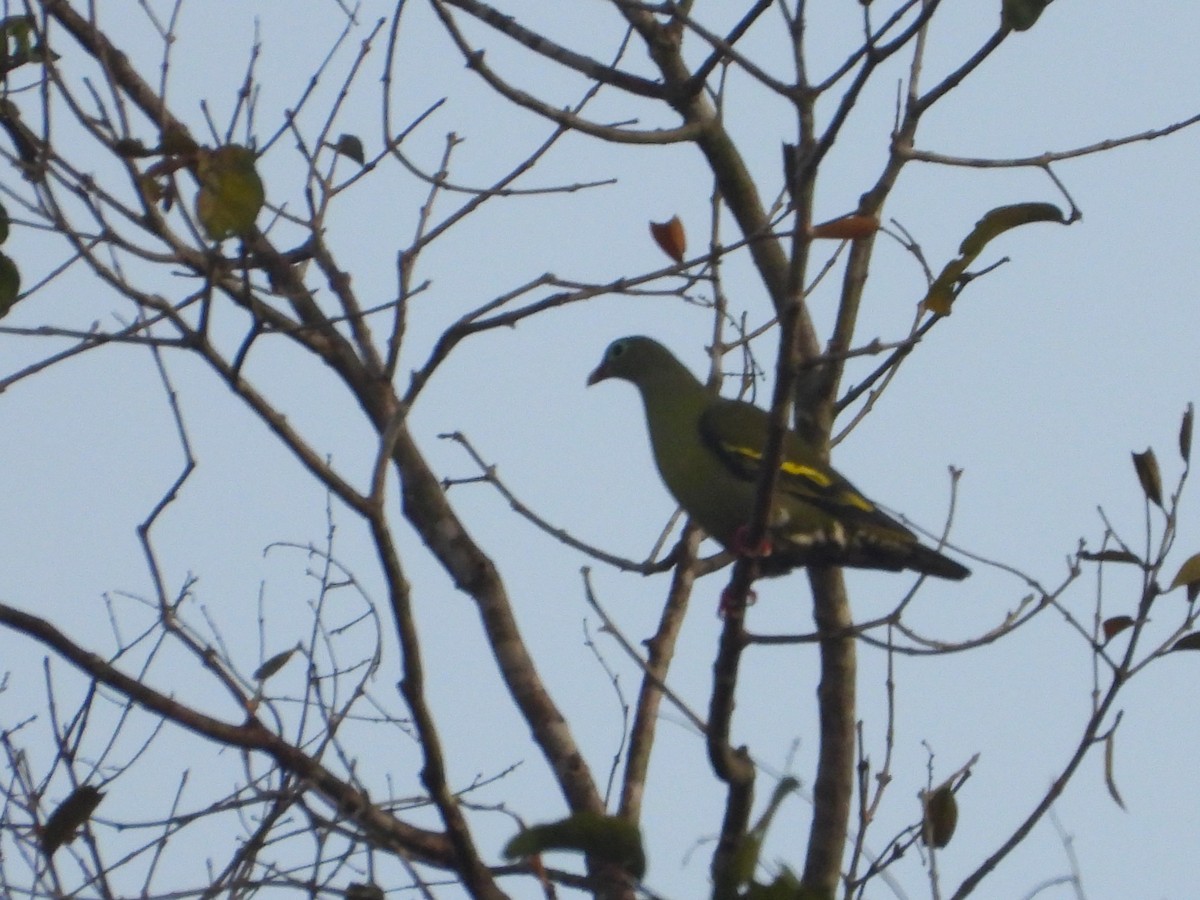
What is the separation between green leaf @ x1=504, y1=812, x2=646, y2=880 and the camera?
7.22 ft

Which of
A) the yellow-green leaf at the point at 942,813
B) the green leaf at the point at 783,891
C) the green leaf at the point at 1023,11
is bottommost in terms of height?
the green leaf at the point at 783,891

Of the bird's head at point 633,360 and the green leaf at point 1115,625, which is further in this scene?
the bird's head at point 633,360

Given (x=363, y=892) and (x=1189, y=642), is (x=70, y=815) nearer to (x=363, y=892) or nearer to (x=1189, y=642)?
(x=363, y=892)

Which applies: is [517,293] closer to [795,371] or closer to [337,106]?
[795,371]

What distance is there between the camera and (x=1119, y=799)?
3621 mm

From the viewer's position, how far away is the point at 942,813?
13.6 ft

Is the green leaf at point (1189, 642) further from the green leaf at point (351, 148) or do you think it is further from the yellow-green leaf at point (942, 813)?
the green leaf at point (351, 148)

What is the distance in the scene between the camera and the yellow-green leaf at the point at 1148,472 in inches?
149

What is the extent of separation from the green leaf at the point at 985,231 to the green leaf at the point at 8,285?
7.25ft

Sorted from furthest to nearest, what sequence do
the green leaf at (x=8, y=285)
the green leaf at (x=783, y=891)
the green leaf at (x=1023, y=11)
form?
the green leaf at (x=1023, y=11)
the green leaf at (x=8, y=285)
the green leaf at (x=783, y=891)

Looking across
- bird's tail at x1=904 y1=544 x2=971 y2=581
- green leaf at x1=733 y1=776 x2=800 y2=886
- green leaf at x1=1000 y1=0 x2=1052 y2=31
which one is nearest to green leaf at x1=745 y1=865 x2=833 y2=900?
green leaf at x1=733 y1=776 x2=800 y2=886

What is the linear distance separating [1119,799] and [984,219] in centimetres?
142

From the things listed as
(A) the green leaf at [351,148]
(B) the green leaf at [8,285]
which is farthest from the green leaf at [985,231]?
(B) the green leaf at [8,285]

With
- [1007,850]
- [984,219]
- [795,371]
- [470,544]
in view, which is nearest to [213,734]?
[470,544]
